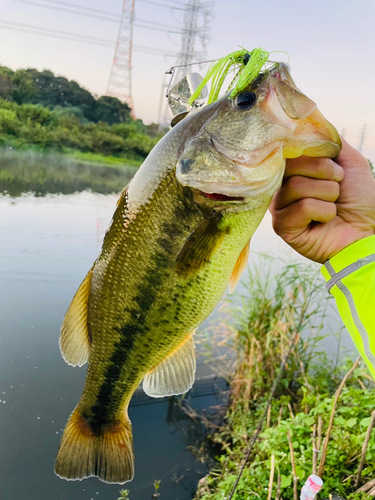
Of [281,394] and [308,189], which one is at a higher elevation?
[308,189]

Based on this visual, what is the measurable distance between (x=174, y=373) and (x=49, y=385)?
14.8ft

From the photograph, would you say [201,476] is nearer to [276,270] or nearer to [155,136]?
[276,270]

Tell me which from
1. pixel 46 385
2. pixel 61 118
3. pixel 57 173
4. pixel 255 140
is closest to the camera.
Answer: pixel 255 140

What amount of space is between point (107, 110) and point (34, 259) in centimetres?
918

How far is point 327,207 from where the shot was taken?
117 cm

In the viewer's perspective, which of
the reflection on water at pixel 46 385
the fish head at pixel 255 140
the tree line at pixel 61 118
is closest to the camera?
the fish head at pixel 255 140

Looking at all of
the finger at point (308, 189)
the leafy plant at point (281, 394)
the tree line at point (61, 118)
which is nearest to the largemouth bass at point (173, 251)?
the finger at point (308, 189)

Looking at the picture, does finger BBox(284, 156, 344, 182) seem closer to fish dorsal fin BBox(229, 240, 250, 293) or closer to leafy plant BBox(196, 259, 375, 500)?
fish dorsal fin BBox(229, 240, 250, 293)

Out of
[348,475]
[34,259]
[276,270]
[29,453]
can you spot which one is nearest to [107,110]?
[34,259]

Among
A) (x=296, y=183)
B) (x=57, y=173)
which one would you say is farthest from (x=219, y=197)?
(x=57, y=173)

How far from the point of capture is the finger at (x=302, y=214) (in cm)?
115

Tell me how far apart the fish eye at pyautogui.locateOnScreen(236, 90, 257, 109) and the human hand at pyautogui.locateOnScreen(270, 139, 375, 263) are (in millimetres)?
239

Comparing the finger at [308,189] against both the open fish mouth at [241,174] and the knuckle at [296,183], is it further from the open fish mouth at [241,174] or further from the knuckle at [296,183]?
the open fish mouth at [241,174]

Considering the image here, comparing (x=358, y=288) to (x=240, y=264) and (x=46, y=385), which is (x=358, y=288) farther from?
(x=46, y=385)
